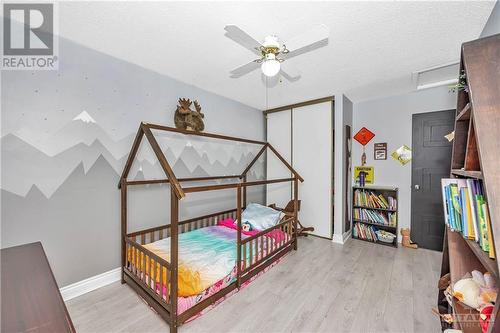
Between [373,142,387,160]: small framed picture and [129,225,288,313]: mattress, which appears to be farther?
[373,142,387,160]: small framed picture

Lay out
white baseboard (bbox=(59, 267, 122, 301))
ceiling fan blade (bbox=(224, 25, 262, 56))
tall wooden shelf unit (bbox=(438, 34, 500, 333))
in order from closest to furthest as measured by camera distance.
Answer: tall wooden shelf unit (bbox=(438, 34, 500, 333))
ceiling fan blade (bbox=(224, 25, 262, 56))
white baseboard (bbox=(59, 267, 122, 301))

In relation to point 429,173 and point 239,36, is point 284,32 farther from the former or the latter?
point 429,173

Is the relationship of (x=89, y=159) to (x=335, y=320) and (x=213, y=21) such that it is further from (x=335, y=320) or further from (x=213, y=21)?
(x=335, y=320)

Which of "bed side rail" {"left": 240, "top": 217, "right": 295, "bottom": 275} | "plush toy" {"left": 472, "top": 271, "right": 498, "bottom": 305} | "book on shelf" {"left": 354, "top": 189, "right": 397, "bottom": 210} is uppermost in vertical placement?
"book on shelf" {"left": 354, "top": 189, "right": 397, "bottom": 210}

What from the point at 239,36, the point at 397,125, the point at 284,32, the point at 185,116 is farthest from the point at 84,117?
the point at 397,125

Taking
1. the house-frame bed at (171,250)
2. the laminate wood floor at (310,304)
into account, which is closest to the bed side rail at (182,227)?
the house-frame bed at (171,250)

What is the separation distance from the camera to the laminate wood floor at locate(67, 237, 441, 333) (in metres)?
1.57

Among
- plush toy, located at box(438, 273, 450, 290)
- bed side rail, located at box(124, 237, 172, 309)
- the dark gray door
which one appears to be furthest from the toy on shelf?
the dark gray door

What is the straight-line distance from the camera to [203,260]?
202cm

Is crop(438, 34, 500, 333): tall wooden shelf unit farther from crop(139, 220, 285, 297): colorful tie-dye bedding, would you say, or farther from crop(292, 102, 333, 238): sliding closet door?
crop(292, 102, 333, 238): sliding closet door

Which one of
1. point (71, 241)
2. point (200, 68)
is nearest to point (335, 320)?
point (71, 241)

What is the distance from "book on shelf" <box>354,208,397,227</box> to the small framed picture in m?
0.87

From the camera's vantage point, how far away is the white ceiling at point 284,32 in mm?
1425

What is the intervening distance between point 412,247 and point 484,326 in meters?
2.44
